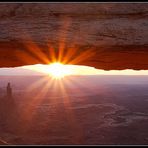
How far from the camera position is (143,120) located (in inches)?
1378

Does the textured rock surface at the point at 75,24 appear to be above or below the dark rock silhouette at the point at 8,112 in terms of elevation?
below

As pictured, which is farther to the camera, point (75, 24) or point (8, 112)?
point (8, 112)

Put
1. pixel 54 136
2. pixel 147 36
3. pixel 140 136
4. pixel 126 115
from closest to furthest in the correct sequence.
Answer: pixel 147 36 < pixel 54 136 < pixel 140 136 < pixel 126 115

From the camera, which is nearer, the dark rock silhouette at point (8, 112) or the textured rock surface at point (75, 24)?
Answer: the textured rock surface at point (75, 24)

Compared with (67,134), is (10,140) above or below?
below

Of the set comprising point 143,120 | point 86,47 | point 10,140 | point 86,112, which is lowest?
point 86,47

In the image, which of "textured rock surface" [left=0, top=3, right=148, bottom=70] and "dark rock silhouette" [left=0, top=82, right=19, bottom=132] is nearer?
"textured rock surface" [left=0, top=3, right=148, bottom=70]

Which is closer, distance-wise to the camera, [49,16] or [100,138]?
[49,16]

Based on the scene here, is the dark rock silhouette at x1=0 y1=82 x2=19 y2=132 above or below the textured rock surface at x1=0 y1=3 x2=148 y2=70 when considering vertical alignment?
above

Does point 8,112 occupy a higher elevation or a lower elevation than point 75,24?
higher

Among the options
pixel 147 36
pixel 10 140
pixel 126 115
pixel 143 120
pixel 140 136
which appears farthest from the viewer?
pixel 126 115

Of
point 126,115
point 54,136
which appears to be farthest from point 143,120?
point 54,136

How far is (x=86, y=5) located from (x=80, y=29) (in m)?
0.28

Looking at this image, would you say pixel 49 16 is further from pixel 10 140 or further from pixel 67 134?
pixel 67 134
